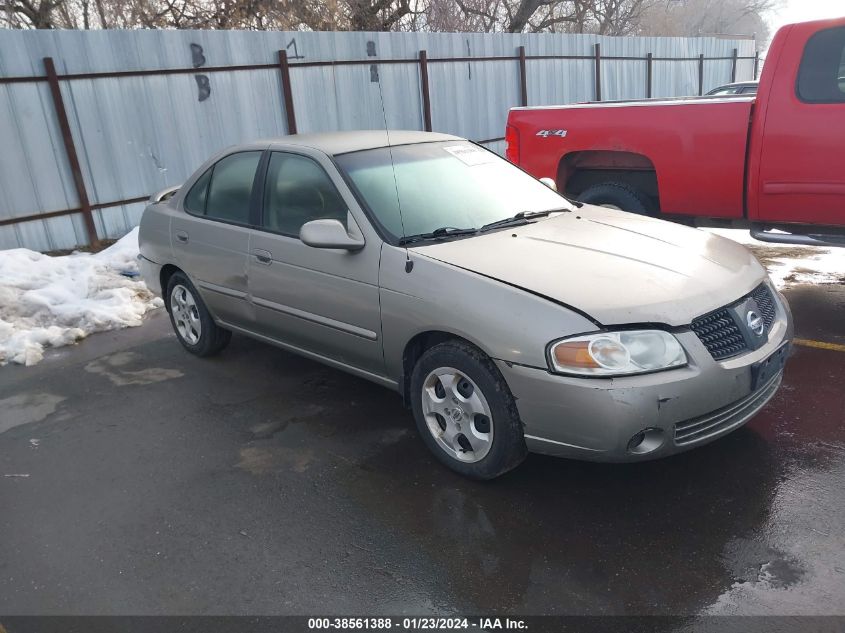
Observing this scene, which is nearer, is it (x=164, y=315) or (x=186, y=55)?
(x=164, y=315)

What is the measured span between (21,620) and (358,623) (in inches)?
51.6

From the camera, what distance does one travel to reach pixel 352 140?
14.7ft

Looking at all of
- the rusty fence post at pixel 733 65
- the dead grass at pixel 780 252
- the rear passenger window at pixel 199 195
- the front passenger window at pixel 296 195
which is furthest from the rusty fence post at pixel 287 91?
the rusty fence post at pixel 733 65

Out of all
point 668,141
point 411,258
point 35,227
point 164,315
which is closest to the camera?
point 411,258

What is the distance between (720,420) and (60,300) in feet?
19.3

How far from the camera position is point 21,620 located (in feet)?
9.00

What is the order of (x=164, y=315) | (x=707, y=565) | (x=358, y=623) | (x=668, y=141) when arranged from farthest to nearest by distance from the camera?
1. (x=164, y=315)
2. (x=668, y=141)
3. (x=707, y=565)
4. (x=358, y=623)

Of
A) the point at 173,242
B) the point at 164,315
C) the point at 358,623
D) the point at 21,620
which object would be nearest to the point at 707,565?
the point at 358,623

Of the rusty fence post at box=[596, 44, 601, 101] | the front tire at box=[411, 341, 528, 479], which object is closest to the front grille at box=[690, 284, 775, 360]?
the front tire at box=[411, 341, 528, 479]

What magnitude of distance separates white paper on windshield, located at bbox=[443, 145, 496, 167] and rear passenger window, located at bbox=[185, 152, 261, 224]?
1264 mm

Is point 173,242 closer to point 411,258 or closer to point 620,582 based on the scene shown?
point 411,258

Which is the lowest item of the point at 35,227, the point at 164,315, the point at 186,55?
the point at 164,315

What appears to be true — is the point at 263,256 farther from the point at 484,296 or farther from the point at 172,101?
the point at 172,101

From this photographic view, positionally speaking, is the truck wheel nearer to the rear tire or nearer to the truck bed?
the truck bed
